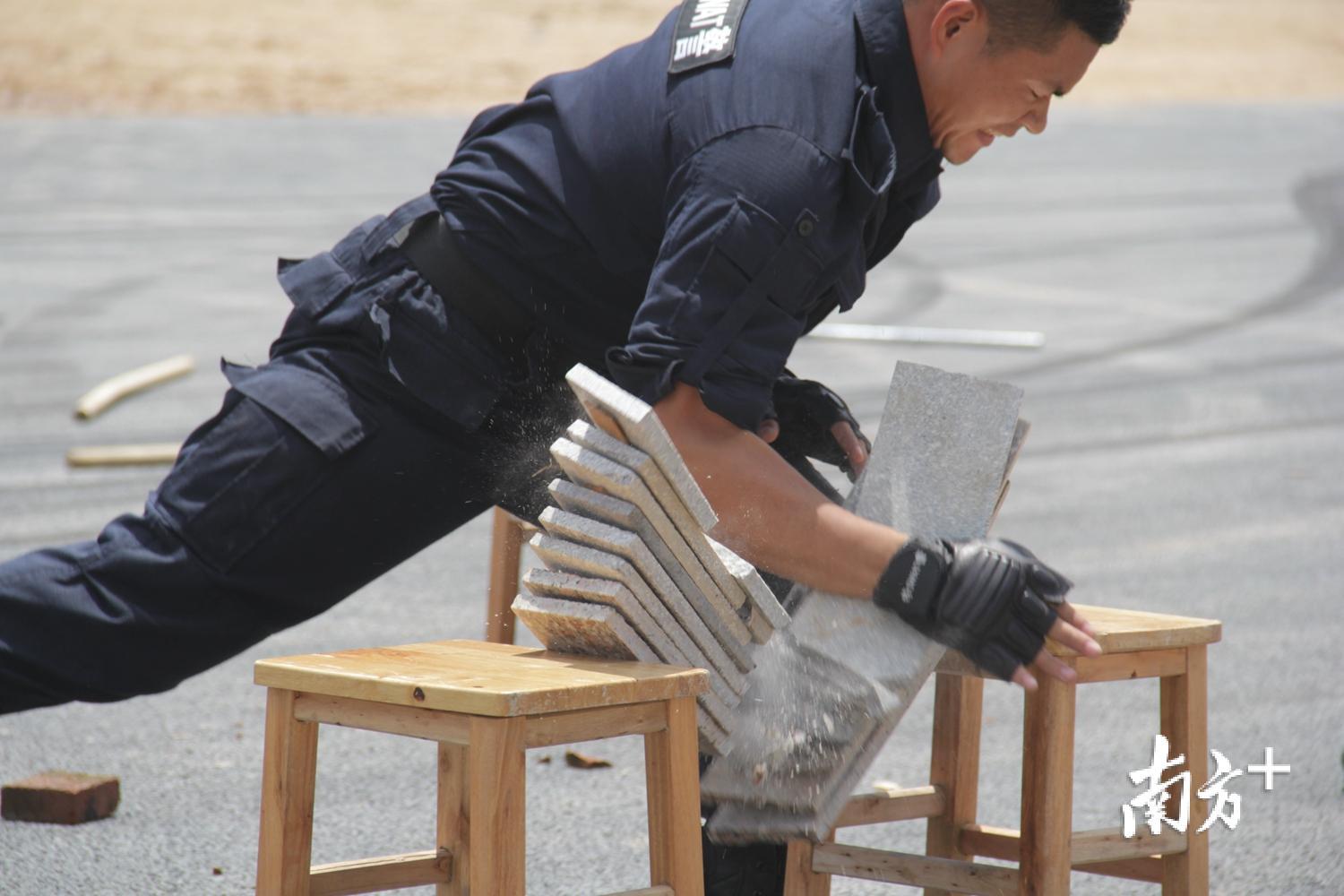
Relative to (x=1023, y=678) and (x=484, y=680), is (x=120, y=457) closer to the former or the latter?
(x=484, y=680)

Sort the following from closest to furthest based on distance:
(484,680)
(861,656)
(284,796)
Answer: (484,680)
(284,796)
(861,656)

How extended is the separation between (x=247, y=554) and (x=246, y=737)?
1956 millimetres

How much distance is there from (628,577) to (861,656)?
1.45 ft

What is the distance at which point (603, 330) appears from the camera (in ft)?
8.85

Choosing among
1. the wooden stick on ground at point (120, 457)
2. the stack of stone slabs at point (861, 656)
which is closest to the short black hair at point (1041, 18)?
the stack of stone slabs at point (861, 656)

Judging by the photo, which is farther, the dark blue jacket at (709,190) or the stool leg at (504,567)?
the stool leg at (504,567)

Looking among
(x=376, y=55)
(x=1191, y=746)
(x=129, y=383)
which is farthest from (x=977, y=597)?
(x=376, y=55)

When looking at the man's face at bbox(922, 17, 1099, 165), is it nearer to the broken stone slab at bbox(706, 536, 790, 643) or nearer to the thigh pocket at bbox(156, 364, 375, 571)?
the broken stone slab at bbox(706, 536, 790, 643)

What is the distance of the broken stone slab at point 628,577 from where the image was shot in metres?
2.31

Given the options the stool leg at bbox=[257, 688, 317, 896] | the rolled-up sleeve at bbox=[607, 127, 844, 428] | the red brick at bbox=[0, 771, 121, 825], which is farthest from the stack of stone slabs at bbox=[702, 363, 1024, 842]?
the red brick at bbox=[0, 771, 121, 825]

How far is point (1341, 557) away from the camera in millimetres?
6312

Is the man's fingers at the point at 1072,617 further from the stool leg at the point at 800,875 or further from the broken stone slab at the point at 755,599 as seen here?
the stool leg at the point at 800,875

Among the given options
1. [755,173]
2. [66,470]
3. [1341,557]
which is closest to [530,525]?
[755,173]

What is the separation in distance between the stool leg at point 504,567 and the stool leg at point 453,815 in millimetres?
308
